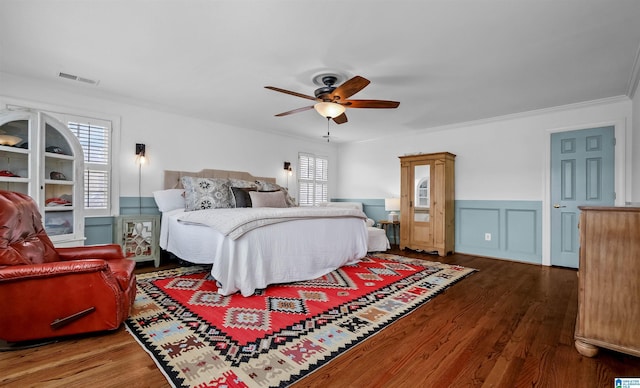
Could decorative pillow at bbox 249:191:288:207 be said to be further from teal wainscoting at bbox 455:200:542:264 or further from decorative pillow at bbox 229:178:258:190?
teal wainscoting at bbox 455:200:542:264

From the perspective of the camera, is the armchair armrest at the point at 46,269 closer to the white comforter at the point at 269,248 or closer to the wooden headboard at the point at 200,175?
the white comforter at the point at 269,248

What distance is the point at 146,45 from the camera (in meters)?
2.54

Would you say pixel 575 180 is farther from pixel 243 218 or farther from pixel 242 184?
pixel 242 184

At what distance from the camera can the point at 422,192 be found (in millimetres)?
5066

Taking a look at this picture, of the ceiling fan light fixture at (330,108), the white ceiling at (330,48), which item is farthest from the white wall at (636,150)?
the ceiling fan light fixture at (330,108)

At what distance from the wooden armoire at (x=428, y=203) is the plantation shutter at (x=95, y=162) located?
178 inches

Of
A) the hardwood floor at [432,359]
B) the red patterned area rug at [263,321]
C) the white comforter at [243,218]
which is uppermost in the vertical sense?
the white comforter at [243,218]

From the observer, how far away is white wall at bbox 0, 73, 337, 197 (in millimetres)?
3418

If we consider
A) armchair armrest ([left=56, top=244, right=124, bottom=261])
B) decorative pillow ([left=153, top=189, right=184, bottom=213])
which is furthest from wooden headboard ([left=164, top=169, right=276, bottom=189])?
armchair armrest ([left=56, top=244, right=124, bottom=261])

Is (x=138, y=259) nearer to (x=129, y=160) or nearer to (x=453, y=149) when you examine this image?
(x=129, y=160)

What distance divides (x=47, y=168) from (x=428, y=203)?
16.7 feet

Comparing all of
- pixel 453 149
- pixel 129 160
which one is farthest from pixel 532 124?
pixel 129 160

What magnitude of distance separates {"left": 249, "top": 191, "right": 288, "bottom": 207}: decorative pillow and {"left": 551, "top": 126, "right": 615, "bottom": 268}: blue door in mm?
3888

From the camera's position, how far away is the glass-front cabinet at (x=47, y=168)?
2.85m
